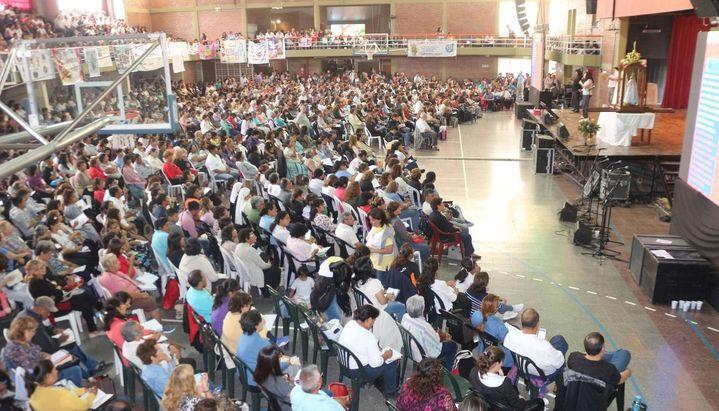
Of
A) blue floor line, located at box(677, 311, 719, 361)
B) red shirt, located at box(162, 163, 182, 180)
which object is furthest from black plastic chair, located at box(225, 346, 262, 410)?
red shirt, located at box(162, 163, 182, 180)

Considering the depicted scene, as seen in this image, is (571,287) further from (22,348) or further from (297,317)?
(22,348)

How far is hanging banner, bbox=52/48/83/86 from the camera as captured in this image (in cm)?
855

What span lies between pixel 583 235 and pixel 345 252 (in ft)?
13.0

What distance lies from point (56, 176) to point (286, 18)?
29846 millimetres

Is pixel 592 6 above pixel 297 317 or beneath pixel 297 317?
Answer: above

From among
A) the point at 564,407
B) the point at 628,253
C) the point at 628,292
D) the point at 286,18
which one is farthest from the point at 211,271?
the point at 286,18

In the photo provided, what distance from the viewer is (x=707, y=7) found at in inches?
283

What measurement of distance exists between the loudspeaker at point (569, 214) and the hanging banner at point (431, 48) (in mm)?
20469

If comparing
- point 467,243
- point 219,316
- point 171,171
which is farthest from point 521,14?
point 219,316

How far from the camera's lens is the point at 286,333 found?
620 centimetres

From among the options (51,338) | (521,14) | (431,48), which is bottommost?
(51,338)

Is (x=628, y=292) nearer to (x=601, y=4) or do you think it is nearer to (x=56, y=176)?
(x=56, y=176)

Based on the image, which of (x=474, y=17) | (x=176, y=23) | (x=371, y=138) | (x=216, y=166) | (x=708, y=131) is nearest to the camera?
(x=708, y=131)

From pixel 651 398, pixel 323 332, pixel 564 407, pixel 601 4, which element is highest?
pixel 601 4
